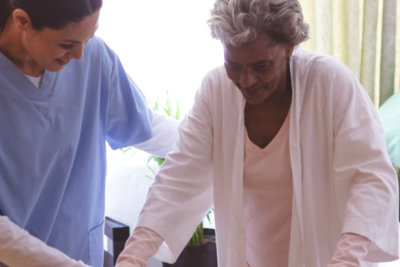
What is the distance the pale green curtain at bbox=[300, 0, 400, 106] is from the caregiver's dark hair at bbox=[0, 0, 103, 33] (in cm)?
Result: 188

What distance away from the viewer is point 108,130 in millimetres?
1829

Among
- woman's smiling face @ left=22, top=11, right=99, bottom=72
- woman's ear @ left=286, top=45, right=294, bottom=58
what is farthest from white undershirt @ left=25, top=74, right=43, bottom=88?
woman's ear @ left=286, top=45, right=294, bottom=58

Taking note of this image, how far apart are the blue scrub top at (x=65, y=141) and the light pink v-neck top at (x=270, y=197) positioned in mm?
387

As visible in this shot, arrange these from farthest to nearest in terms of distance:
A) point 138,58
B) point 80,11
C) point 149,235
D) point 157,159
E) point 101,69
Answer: point 138,58 → point 157,159 → point 101,69 → point 149,235 → point 80,11

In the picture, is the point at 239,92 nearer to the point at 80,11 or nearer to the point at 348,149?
the point at 348,149

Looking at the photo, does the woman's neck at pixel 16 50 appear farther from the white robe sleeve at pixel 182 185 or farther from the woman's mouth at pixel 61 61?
the white robe sleeve at pixel 182 185

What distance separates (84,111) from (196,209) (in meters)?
0.39

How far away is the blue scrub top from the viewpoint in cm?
158

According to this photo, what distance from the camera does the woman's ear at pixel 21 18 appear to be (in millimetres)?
1433

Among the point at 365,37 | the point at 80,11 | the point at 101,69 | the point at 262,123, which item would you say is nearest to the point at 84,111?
the point at 101,69

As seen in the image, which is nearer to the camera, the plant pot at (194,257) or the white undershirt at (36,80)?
the white undershirt at (36,80)

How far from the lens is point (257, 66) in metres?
1.53

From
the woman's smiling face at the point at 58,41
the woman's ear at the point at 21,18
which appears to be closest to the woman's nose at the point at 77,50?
the woman's smiling face at the point at 58,41

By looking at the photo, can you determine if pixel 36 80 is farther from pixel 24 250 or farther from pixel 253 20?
pixel 253 20
